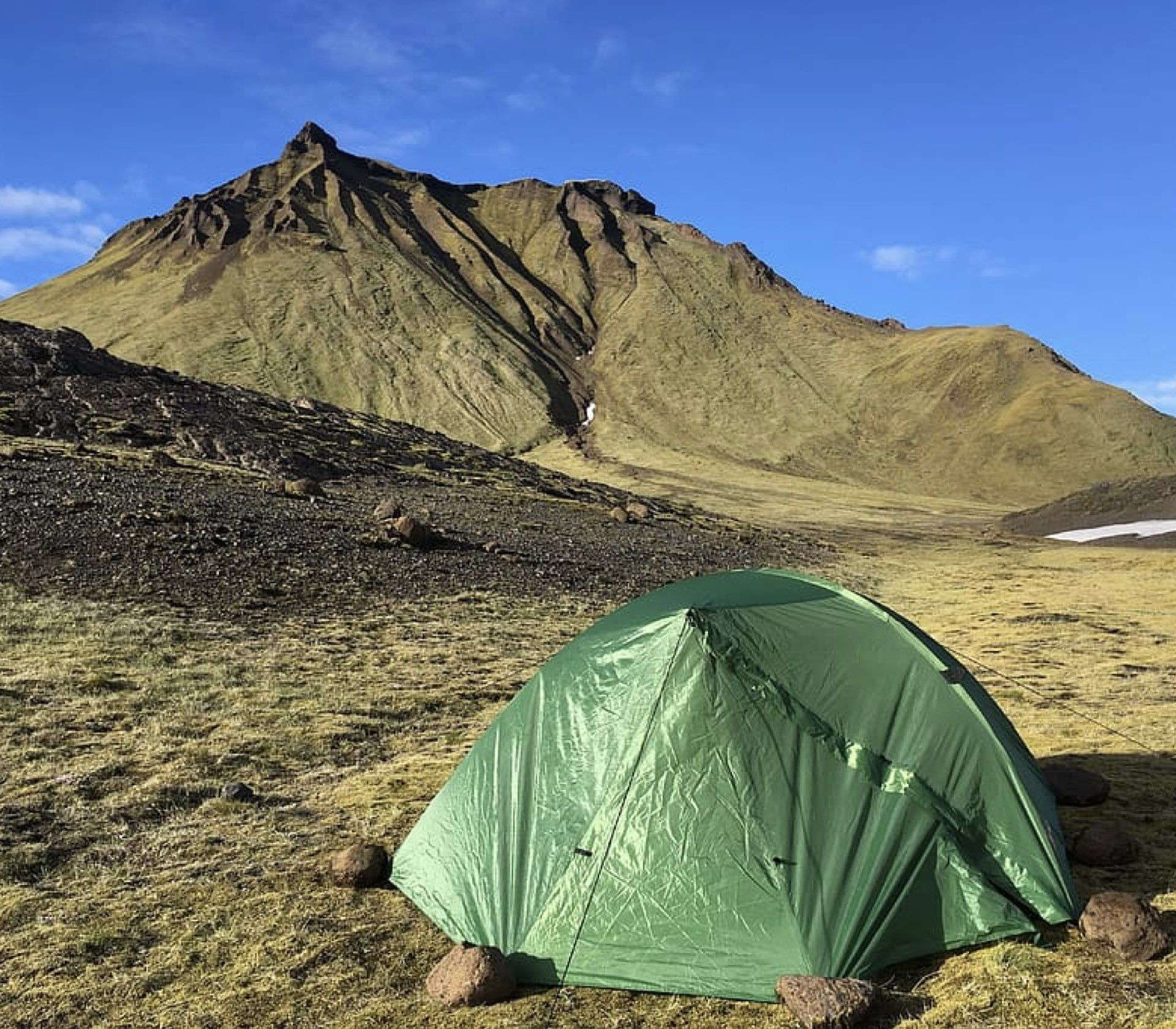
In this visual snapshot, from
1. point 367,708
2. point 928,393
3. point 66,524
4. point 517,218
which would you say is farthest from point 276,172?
point 367,708

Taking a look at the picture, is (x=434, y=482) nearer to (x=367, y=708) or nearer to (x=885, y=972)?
(x=367, y=708)

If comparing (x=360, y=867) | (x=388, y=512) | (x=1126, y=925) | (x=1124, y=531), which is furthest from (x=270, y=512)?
(x=1124, y=531)

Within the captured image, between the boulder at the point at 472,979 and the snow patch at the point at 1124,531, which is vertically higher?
the snow patch at the point at 1124,531

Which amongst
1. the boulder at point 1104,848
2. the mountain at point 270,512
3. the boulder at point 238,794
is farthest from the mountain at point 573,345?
the boulder at point 1104,848

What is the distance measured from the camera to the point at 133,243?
164 meters

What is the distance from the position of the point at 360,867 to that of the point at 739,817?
358cm

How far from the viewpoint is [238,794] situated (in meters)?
10.1

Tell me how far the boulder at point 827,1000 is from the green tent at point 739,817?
0.27 m

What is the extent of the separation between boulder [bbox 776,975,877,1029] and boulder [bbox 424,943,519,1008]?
1.93 metres

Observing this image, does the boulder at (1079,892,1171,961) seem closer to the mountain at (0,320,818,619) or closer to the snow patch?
the mountain at (0,320,818,619)

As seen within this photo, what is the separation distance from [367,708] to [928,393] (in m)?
131

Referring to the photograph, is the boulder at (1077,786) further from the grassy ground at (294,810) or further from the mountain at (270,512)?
the mountain at (270,512)

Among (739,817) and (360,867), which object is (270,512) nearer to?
(360,867)

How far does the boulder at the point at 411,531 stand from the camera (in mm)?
26312
